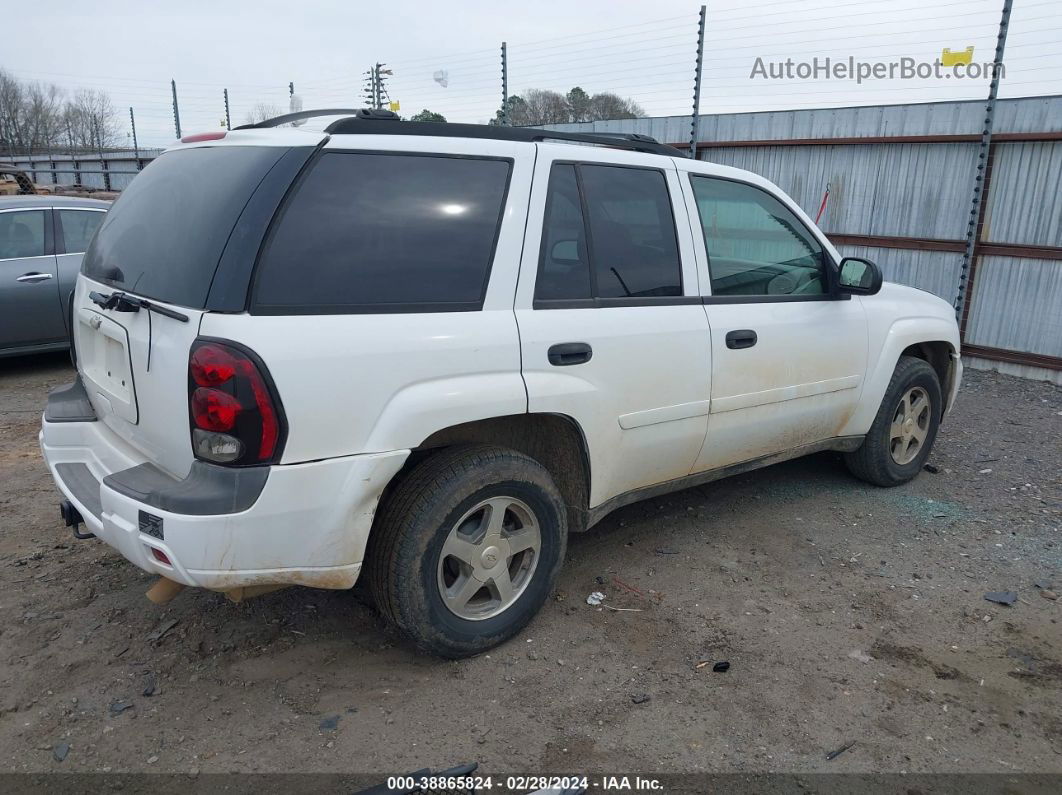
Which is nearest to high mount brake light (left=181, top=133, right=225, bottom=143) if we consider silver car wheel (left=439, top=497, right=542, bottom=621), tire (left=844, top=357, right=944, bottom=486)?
silver car wheel (left=439, top=497, right=542, bottom=621)

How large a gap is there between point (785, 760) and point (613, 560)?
152 centimetres

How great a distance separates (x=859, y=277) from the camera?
167 inches

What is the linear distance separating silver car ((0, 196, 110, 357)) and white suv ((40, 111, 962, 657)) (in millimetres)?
4546

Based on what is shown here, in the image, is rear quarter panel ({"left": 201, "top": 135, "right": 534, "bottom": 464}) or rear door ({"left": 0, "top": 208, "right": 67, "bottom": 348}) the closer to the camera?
rear quarter panel ({"left": 201, "top": 135, "right": 534, "bottom": 464})

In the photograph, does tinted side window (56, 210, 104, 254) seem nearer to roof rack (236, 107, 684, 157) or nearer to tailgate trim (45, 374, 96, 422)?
tailgate trim (45, 374, 96, 422)

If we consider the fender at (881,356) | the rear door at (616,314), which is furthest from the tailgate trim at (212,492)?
the fender at (881,356)

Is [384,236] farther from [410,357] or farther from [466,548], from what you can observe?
[466,548]

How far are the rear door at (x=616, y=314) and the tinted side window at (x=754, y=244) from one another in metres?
0.20

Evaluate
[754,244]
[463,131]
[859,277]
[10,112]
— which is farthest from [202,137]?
[10,112]

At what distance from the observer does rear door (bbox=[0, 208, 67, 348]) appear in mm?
7141

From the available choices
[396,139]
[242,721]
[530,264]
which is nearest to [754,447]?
[530,264]

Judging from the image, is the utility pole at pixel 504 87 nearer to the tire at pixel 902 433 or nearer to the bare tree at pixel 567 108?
the bare tree at pixel 567 108

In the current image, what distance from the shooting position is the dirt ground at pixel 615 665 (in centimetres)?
268

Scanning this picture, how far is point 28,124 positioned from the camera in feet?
132
